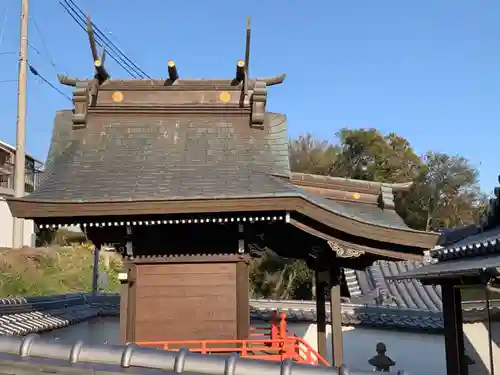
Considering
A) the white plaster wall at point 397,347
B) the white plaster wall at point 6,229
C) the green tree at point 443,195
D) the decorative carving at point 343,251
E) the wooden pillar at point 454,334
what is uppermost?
the green tree at point 443,195

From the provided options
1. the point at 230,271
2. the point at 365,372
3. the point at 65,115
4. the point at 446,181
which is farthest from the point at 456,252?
the point at 446,181

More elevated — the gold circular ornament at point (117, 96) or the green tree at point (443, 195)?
the green tree at point (443, 195)

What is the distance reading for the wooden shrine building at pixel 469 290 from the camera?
7.74m

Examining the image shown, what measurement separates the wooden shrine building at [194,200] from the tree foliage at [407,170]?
1032 inches

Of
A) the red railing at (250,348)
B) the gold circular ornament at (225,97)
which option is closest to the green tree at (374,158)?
the gold circular ornament at (225,97)

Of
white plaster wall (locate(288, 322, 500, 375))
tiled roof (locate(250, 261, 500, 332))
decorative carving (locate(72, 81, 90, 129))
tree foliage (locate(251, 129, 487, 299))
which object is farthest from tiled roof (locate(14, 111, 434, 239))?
tree foliage (locate(251, 129, 487, 299))

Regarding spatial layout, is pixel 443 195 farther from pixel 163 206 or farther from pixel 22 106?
pixel 163 206

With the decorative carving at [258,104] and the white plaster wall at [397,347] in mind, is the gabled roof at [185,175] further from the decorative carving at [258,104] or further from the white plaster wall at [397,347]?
the white plaster wall at [397,347]

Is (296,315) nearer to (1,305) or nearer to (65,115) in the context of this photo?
(1,305)

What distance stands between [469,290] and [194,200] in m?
5.35

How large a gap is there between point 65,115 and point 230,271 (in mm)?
4096

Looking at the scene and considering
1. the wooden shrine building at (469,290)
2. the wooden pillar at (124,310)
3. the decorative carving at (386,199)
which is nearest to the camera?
the wooden pillar at (124,310)

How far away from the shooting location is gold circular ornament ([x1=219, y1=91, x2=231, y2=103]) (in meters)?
8.77

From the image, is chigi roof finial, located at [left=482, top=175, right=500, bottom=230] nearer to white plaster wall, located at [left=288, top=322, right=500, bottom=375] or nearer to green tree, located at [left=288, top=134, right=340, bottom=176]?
white plaster wall, located at [left=288, top=322, right=500, bottom=375]
